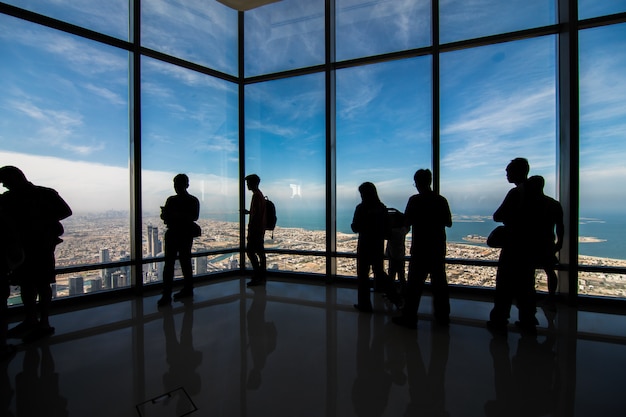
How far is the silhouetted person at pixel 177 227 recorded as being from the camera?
145 inches

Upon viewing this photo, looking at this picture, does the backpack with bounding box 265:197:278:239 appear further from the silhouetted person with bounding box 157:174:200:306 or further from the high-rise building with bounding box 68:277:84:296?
the high-rise building with bounding box 68:277:84:296

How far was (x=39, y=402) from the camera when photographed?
1808 millimetres

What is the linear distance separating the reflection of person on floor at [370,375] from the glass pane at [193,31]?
466cm

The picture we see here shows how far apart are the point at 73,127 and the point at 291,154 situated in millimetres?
2930

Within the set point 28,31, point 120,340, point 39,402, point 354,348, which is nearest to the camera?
point 39,402

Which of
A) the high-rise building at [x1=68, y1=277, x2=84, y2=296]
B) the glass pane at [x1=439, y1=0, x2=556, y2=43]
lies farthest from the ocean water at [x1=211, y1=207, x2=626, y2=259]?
the glass pane at [x1=439, y1=0, x2=556, y2=43]

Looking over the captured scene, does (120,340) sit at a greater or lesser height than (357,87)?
lesser

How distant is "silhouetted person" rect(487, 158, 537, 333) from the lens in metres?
2.62

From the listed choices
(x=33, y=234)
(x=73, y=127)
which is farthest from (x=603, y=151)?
(x=73, y=127)

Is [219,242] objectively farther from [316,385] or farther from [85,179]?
[316,385]

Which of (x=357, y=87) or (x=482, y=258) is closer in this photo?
(x=482, y=258)

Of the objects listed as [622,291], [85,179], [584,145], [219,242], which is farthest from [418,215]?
[85,179]

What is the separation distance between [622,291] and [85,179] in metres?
6.70

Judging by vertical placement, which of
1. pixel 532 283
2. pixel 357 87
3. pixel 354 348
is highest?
pixel 357 87
